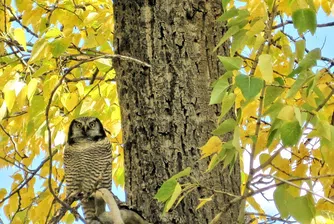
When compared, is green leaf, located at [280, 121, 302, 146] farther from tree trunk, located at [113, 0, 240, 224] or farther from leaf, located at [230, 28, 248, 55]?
tree trunk, located at [113, 0, 240, 224]

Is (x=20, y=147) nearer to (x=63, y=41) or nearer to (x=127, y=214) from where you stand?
(x=63, y=41)

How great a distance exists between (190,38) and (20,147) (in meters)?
2.32

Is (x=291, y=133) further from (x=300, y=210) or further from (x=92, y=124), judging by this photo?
(x=92, y=124)

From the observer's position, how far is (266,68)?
208cm

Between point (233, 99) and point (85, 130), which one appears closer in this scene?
point (233, 99)

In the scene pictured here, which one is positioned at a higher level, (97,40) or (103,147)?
(97,40)

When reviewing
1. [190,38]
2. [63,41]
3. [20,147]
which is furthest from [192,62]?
[20,147]

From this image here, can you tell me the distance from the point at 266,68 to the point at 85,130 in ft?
8.18

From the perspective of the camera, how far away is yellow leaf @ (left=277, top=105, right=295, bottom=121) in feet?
6.98

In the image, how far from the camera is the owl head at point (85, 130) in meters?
4.41

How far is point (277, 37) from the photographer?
397 centimetres

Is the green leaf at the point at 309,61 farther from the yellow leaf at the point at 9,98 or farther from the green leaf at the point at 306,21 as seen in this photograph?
the yellow leaf at the point at 9,98

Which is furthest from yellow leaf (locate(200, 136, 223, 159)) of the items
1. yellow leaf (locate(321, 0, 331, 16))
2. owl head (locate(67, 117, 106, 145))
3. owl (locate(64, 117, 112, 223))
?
owl head (locate(67, 117, 106, 145))

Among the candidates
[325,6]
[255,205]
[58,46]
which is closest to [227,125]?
[255,205]
